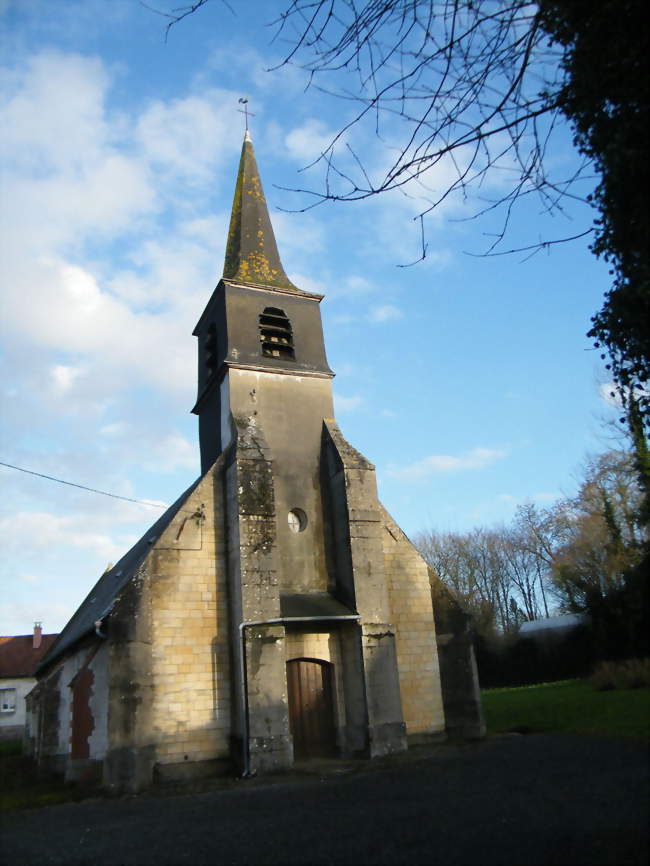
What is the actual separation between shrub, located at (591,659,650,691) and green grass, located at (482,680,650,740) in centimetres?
40

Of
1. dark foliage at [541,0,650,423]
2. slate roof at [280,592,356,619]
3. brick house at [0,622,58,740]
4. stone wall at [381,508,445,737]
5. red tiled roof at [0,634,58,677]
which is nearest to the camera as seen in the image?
dark foliage at [541,0,650,423]

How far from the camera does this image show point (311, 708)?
535 inches

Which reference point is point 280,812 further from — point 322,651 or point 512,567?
point 512,567

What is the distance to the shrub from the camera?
1845 centimetres

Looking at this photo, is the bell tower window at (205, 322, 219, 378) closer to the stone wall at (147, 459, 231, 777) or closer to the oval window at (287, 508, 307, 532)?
the stone wall at (147, 459, 231, 777)

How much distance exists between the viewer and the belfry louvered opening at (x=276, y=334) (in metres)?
16.6

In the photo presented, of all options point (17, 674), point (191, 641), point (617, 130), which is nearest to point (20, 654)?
point (17, 674)

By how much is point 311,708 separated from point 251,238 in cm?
1223

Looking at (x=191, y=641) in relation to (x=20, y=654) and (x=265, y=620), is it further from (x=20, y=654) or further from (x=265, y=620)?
(x=20, y=654)

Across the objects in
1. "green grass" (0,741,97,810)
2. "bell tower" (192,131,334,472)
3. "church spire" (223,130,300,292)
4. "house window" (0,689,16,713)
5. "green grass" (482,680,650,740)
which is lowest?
→ "green grass" (0,741,97,810)

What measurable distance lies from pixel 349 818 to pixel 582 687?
630 inches

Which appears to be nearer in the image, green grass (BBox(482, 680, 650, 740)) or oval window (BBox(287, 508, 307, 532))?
green grass (BBox(482, 680, 650, 740))

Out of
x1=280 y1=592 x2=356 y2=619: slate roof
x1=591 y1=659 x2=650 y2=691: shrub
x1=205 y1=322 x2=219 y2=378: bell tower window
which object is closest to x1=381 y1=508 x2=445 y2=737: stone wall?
x1=280 y1=592 x2=356 y2=619: slate roof

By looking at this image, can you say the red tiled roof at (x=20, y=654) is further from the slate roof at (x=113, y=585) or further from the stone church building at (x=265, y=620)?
the stone church building at (x=265, y=620)
